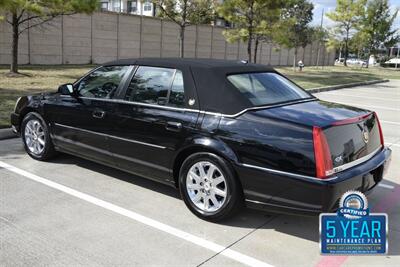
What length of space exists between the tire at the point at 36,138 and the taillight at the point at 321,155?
3751 millimetres

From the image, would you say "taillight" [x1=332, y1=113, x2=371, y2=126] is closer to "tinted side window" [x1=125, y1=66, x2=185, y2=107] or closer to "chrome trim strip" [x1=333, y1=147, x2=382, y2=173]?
"chrome trim strip" [x1=333, y1=147, x2=382, y2=173]

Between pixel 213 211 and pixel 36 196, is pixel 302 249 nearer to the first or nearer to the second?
pixel 213 211

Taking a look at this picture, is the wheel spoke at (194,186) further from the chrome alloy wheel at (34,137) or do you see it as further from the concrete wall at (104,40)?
the concrete wall at (104,40)

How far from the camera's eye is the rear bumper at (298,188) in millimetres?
3576

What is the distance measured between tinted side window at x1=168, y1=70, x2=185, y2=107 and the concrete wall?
58.7ft

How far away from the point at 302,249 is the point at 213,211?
91 cm

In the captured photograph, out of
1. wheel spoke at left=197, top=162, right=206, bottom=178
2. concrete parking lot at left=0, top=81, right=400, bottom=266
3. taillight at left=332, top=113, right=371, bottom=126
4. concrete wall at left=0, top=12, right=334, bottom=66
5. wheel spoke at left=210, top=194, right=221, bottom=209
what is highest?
concrete wall at left=0, top=12, right=334, bottom=66

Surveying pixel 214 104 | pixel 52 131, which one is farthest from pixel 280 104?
pixel 52 131

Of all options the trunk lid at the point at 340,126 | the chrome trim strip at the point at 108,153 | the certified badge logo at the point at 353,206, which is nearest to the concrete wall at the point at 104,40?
the chrome trim strip at the point at 108,153

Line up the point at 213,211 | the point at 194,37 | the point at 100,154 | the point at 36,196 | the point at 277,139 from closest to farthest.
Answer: the point at 277,139 < the point at 213,211 < the point at 36,196 < the point at 100,154 < the point at 194,37

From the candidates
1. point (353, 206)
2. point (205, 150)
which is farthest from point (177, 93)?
point (353, 206)

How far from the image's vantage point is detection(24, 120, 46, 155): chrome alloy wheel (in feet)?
19.6

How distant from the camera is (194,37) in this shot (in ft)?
104

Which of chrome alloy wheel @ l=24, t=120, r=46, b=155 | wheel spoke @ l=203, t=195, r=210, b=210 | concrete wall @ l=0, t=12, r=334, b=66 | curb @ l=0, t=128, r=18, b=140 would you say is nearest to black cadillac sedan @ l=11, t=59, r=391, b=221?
wheel spoke @ l=203, t=195, r=210, b=210
